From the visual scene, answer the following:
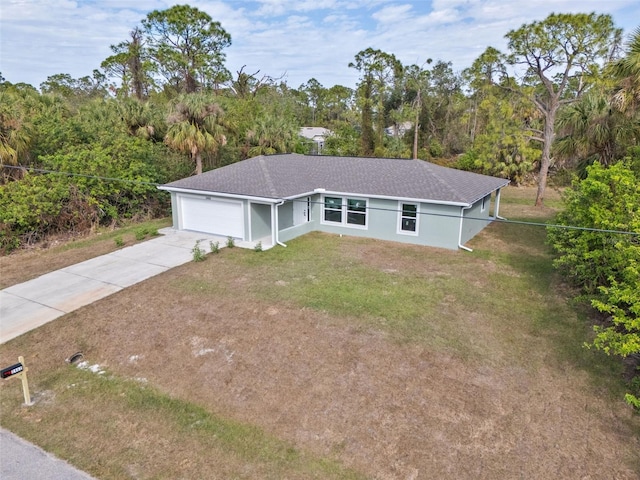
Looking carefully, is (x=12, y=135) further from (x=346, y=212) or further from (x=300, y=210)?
(x=346, y=212)

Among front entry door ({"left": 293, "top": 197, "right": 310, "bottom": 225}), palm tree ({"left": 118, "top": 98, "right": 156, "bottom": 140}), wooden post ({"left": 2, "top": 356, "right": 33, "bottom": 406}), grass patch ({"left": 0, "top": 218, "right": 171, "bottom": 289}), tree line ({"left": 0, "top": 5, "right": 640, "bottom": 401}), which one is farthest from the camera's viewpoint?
palm tree ({"left": 118, "top": 98, "right": 156, "bottom": 140})

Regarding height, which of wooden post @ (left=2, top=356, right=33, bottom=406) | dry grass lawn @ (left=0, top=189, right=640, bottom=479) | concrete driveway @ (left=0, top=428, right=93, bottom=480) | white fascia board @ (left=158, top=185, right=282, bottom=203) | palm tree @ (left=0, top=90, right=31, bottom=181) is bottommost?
concrete driveway @ (left=0, top=428, right=93, bottom=480)

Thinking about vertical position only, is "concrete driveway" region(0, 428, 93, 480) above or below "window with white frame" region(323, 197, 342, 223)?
below

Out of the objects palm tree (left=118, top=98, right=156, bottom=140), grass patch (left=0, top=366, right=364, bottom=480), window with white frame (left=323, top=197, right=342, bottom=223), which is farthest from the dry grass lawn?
palm tree (left=118, top=98, right=156, bottom=140)

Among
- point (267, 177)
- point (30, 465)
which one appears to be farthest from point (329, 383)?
point (267, 177)

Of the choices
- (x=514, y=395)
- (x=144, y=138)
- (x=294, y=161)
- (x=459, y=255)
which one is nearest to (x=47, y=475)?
(x=514, y=395)

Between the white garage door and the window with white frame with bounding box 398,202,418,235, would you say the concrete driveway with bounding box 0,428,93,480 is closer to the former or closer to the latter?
the white garage door

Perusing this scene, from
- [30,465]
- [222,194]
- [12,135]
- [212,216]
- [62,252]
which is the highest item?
[12,135]
